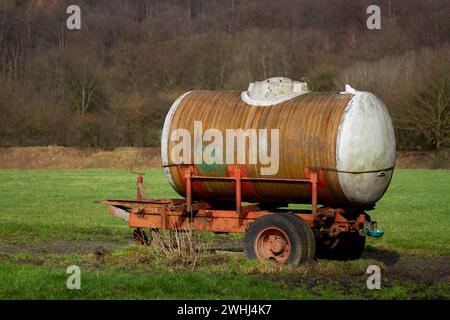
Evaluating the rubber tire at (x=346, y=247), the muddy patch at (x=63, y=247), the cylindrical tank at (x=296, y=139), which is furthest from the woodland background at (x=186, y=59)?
the cylindrical tank at (x=296, y=139)

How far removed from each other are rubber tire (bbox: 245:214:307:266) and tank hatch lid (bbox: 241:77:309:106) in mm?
2158

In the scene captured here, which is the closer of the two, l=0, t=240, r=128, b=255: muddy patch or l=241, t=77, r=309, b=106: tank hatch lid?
l=241, t=77, r=309, b=106: tank hatch lid

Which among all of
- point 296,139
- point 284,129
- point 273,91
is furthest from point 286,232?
point 273,91

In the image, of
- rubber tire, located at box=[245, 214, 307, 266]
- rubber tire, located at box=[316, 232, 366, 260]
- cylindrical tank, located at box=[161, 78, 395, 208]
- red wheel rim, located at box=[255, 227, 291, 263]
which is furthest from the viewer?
rubber tire, located at box=[316, 232, 366, 260]

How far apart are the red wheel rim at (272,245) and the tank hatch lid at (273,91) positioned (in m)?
2.31

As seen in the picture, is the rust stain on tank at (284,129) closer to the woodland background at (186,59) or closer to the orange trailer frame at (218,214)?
the orange trailer frame at (218,214)

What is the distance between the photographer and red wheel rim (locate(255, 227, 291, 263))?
12250 mm

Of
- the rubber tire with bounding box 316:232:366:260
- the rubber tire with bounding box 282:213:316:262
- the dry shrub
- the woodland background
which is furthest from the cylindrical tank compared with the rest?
the woodland background

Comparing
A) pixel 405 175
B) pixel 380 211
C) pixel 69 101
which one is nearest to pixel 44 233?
pixel 380 211

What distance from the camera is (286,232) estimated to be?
12.1 meters

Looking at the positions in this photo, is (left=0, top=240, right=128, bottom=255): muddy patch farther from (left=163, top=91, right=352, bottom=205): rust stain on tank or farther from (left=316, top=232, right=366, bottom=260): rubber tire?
(left=316, top=232, right=366, bottom=260): rubber tire

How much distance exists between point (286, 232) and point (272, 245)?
41cm

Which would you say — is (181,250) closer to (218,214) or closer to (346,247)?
(218,214)

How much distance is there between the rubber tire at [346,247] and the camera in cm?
1370
